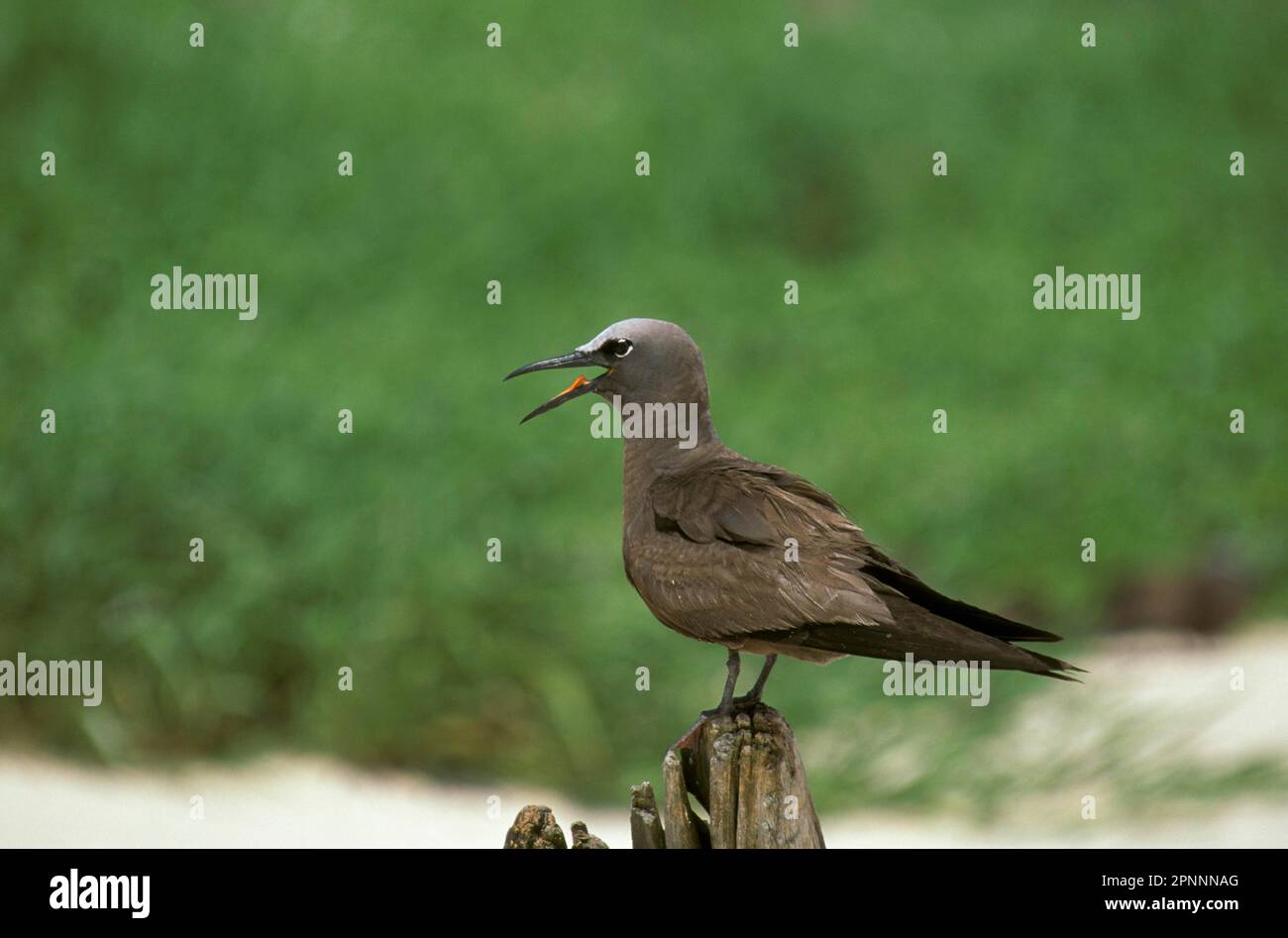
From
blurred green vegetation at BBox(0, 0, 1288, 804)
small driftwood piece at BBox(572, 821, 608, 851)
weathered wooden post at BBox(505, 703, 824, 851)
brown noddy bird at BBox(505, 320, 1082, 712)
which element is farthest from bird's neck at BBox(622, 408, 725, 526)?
blurred green vegetation at BBox(0, 0, 1288, 804)

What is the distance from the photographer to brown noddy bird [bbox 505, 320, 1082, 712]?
3.53 meters

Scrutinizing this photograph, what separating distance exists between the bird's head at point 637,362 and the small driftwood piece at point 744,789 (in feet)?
2.65

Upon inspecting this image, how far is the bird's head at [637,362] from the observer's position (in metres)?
3.77

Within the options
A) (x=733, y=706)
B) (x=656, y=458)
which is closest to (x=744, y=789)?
(x=733, y=706)

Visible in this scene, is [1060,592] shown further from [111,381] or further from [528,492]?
[111,381]

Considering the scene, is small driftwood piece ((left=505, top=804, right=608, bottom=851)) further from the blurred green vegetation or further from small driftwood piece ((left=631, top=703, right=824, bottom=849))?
the blurred green vegetation

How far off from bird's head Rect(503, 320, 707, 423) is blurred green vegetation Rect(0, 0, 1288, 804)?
3.94m

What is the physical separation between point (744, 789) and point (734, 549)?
0.59m

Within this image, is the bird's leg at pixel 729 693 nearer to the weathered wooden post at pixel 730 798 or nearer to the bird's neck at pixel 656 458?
the weathered wooden post at pixel 730 798

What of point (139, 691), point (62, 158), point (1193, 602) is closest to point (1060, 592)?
point (1193, 602)

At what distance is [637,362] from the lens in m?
3.78

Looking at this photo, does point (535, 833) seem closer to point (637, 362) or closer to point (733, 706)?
point (733, 706)

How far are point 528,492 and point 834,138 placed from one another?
20.5 ft

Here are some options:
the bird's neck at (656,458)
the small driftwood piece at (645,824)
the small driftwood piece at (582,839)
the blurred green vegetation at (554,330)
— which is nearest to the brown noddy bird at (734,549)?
the bird's neck at (656,458)
